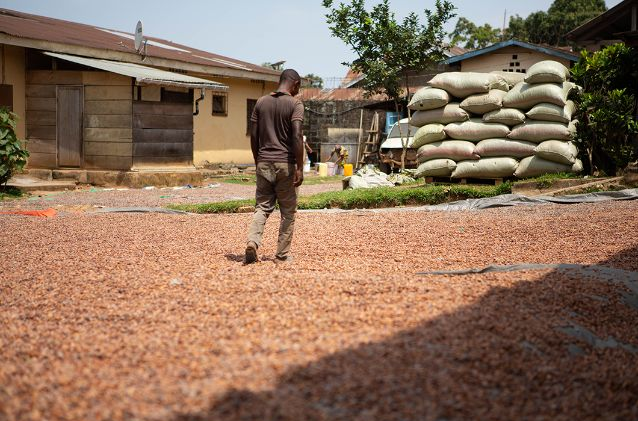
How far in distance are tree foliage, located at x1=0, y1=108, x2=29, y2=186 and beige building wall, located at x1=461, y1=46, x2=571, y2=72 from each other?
12332 millimetres

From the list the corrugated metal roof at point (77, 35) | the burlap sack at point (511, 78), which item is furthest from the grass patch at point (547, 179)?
the corrugated metal roof at point (77, 35)

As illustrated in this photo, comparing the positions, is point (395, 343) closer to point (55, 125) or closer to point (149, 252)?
point (149, 252)

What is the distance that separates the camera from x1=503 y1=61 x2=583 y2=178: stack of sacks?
11.6 meters

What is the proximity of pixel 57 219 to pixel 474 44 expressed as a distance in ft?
130

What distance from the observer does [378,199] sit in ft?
35.9

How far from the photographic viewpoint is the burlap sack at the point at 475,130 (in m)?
12.1

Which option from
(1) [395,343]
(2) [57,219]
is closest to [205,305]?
(1) [395,343]

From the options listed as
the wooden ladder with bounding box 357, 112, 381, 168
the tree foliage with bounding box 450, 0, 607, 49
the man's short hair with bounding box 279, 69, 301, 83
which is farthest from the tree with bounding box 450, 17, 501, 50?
the man's short hair with bounding box 279, 69, 301, 83

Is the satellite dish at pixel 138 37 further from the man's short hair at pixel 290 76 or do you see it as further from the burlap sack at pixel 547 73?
the man's short hair at pixel 290 76

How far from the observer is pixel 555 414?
273 centimetres

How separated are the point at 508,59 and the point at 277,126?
1450 cm

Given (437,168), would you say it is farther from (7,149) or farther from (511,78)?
(7,149)

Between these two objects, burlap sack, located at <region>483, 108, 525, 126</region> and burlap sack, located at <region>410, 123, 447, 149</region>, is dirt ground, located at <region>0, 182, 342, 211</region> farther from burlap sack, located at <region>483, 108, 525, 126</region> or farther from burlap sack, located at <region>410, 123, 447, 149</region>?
burlap sack, located at <region>483, 108, 525, 126</region>

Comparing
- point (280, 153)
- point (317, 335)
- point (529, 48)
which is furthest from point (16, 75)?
point (317, 335)
